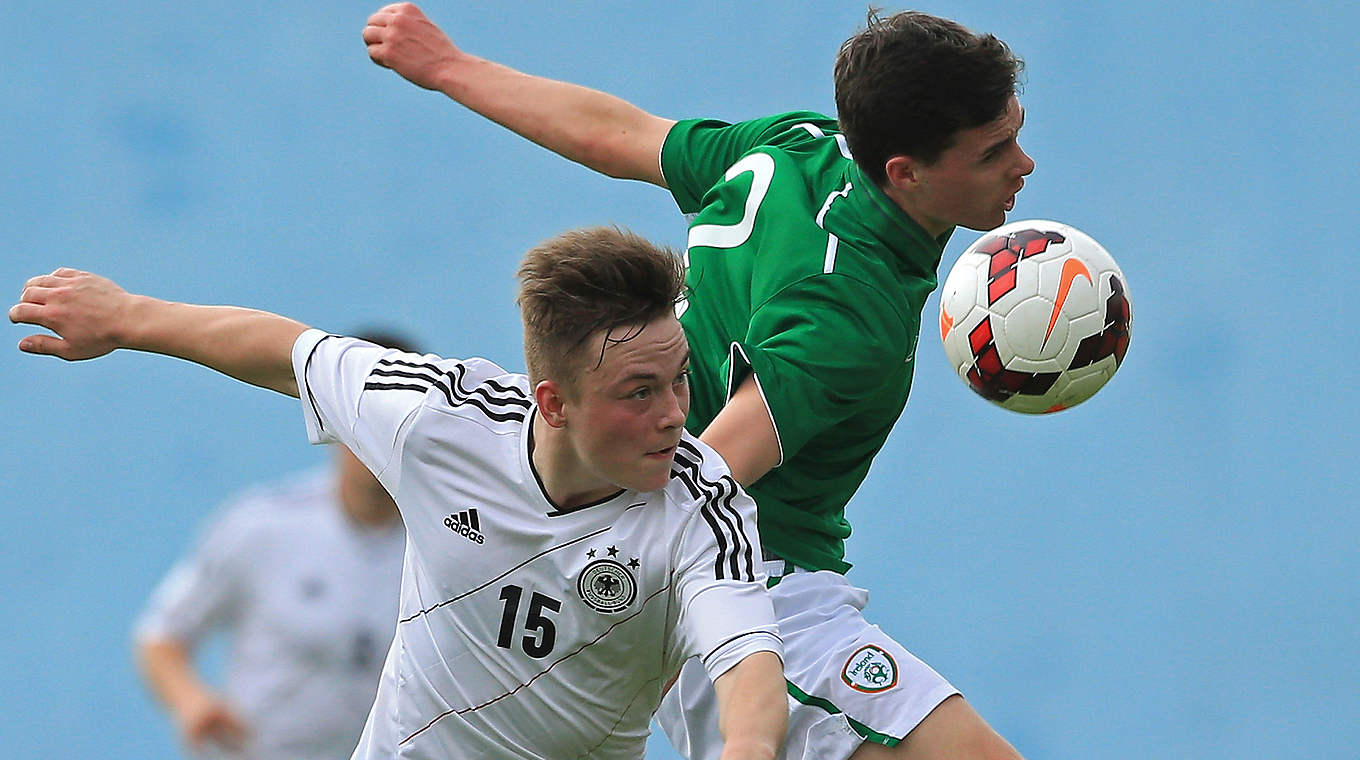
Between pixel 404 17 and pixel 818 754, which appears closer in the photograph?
pixel 818 754

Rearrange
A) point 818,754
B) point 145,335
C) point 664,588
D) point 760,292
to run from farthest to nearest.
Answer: point 818,754, point 760,292, point 145,335, point 664,588

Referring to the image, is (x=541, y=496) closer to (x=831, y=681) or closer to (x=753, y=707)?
(x=753, y=707)

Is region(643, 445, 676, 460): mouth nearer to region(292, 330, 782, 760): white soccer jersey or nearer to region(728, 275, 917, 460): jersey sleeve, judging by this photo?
region(292, 330, 782, 760): white soccer jersey

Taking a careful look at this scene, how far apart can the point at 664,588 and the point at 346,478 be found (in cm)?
151

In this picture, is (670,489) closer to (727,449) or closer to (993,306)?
(727,449)

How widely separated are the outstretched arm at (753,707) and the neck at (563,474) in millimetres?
473

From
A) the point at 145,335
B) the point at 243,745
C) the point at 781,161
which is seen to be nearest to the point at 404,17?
the point at 781,161

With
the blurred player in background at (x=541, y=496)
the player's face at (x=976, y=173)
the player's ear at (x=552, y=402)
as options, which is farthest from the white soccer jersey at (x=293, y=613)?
the player's face at (x=976, y=173)

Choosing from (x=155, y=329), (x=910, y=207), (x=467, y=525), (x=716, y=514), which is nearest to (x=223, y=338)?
(x=155, y=329)

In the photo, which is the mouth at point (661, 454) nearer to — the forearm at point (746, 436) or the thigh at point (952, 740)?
the forearm at point (746, 436)

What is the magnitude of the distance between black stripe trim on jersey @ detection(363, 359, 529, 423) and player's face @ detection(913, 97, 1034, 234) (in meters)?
1.11

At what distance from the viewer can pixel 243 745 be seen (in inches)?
168

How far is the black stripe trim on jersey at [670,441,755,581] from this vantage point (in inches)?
129

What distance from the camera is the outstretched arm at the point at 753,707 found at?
9.92 ft
